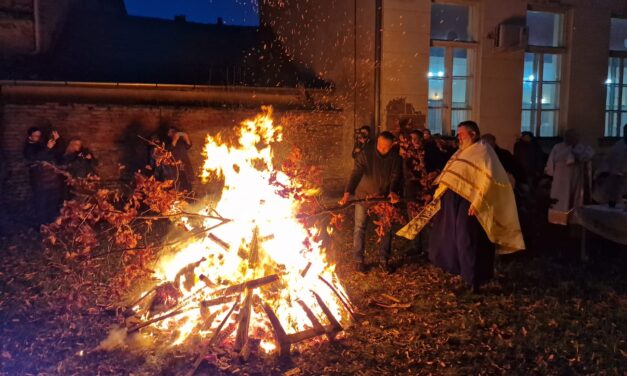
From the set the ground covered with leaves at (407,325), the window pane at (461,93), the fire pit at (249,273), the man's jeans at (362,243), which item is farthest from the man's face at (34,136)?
the window pane at (461,93)

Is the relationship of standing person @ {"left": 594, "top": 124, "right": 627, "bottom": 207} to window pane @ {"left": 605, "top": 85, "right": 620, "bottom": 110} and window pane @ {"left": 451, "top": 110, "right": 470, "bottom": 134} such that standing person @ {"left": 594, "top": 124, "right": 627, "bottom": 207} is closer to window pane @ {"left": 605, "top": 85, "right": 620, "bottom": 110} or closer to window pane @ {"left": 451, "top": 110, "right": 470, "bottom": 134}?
window pane @ {"left": 451, "top": 110, "right": 470, "bottom": 134}

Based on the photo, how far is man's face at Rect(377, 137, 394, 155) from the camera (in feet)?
21.9

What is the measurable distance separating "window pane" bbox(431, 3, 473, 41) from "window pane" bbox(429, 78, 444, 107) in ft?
3.36

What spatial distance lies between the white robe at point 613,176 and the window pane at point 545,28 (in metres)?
5.11

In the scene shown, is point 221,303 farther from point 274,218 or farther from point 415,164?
point 415,164

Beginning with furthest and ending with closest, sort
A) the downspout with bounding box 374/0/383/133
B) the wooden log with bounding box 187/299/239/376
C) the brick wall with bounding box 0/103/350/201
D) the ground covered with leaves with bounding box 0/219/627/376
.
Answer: the downspout with bounding box 374/0/383/133 < the brick wall with bounding box 0/103/350/201 < the ground covered with leaves with bounding box 0/219/627/376 < the wooden log with bounding box 187/299/239/376

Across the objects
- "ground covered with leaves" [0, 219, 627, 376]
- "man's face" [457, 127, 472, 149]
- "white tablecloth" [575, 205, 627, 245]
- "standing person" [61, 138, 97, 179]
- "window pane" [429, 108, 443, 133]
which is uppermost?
"window pane" [429, 108, 443, 133]

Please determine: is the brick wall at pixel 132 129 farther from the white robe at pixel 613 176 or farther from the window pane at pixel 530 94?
the white robe at pixel 613 176

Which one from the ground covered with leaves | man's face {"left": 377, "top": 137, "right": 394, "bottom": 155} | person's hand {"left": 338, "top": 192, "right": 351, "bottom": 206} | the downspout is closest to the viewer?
the ground covered with leaves

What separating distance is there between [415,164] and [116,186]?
6.80 meters

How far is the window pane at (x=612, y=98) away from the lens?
12969 millimetres

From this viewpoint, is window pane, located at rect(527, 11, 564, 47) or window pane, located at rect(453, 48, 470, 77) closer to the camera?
window pane, located at rect(453, 48, 470, 77)

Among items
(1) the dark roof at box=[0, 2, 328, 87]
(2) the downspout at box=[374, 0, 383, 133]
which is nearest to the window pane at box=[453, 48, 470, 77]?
(2) the downspout at box=[374, 0, 383, 133]

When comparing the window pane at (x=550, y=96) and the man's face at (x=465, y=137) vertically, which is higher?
the window pane at (x=550, y=96)
